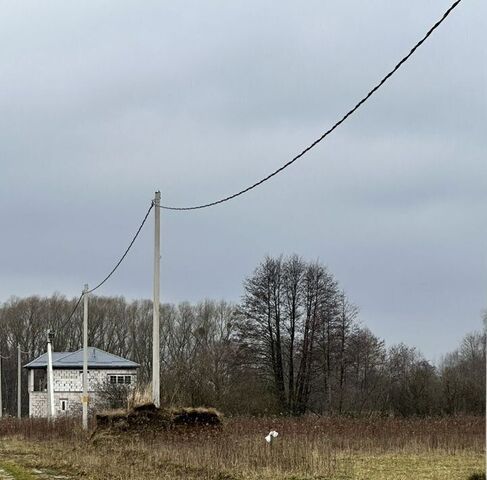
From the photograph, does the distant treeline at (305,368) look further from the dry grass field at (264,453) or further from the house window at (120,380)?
the dry grass field at (264,453)

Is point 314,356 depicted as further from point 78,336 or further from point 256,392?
point 78,336

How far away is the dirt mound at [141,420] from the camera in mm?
26625

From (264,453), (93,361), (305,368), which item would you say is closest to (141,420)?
(264,453)

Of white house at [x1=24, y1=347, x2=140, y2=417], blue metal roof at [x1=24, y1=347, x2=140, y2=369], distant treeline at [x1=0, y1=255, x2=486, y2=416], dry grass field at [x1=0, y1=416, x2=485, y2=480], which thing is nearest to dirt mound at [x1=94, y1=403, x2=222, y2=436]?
dry grass field at [x1=0, y1=416, x2=485, y2=480]

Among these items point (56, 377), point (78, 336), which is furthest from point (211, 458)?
point (78, 336)

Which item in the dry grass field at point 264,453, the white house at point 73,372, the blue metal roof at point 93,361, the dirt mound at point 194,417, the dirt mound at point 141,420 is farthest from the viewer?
the blue metal roof at point 93,361

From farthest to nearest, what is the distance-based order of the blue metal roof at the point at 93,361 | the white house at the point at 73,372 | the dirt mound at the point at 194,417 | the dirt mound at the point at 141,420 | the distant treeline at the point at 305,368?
the blue metal roof at the point at 93,361 → the white house at the point at 73,372 → the distant treeline at the point at 305,368 → the dirt mound at the point at 194,417 → the dirt mound at the point at 141,420

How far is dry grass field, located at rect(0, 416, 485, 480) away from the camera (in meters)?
16.5

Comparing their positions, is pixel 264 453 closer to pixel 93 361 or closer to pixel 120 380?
pixel 120 380

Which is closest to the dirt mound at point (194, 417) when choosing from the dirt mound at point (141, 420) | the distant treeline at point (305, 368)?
the dirt mound at point (141, 420)

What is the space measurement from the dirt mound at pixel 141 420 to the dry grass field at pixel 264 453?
274mm

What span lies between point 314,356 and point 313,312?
8.95ft

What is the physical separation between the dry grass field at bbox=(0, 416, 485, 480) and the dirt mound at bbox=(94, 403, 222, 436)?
27 centimetres

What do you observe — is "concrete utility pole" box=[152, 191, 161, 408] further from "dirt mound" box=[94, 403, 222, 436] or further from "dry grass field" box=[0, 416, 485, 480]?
"dry grass field" box=[0, 416, 485, 480]
